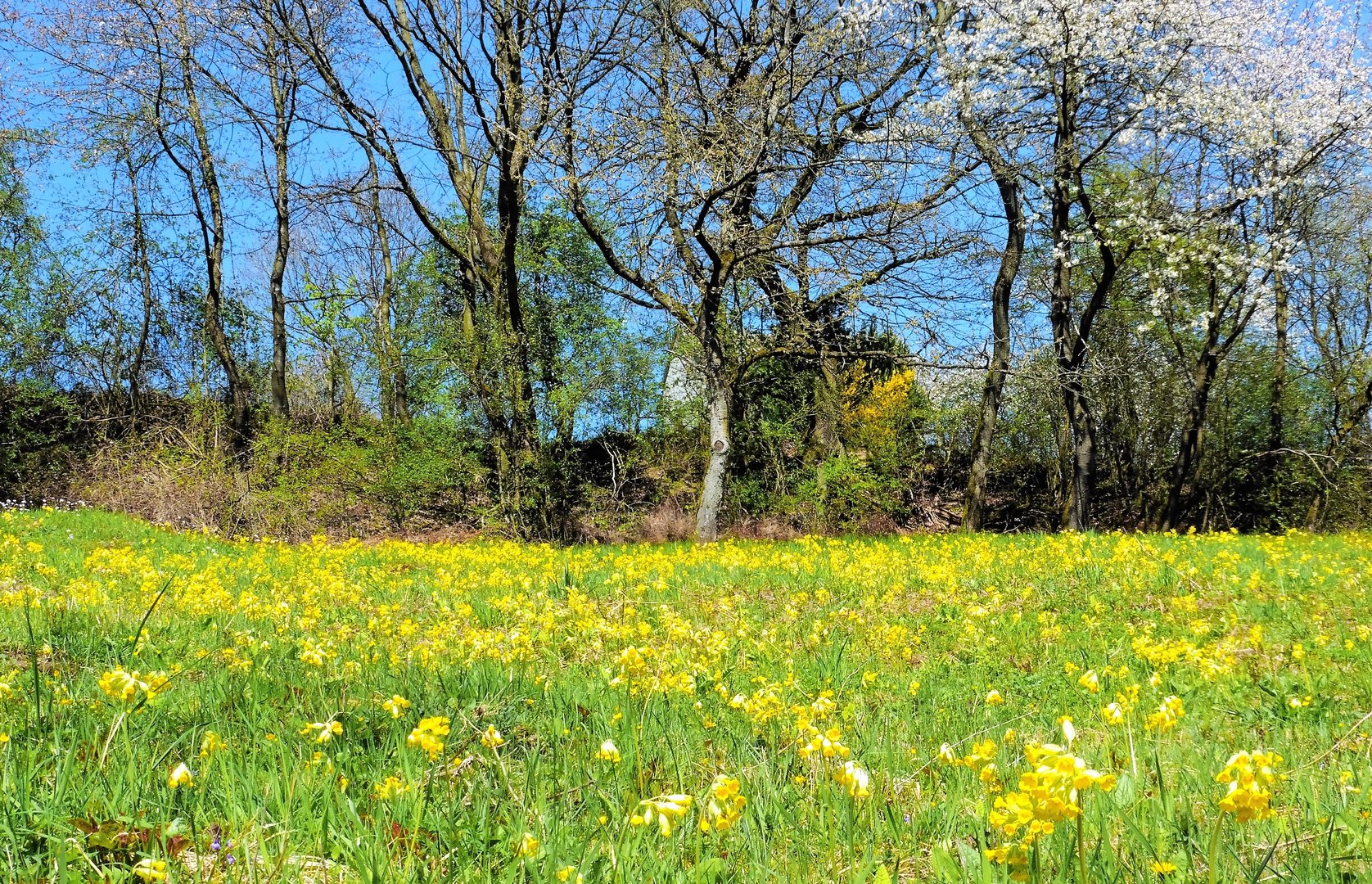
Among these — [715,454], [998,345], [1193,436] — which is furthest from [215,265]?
[1193,436]

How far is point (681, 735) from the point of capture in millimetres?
3146

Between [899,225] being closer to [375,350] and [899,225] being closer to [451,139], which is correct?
[451,139]

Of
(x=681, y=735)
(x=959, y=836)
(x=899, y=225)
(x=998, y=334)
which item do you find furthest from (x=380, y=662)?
(x=998, y=334)

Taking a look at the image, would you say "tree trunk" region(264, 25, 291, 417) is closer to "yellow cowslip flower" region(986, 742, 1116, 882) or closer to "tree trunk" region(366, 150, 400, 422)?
"tree trunk" region(366, 150, 400, 422)

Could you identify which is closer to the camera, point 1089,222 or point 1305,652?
point 1305,652

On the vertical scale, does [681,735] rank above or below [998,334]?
below

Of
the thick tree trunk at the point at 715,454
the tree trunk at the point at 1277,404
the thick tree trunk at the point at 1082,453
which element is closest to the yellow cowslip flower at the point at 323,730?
the thick tree trunk at the point at 715,454

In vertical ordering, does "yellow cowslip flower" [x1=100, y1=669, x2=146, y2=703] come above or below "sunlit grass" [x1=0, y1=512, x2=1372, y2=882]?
above

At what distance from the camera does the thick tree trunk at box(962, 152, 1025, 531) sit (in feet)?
54.7

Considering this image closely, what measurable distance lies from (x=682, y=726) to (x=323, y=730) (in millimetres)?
1495

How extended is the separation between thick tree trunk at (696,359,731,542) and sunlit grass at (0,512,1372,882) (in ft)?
21.3

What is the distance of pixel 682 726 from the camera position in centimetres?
333

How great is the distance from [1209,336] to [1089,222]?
172 inches

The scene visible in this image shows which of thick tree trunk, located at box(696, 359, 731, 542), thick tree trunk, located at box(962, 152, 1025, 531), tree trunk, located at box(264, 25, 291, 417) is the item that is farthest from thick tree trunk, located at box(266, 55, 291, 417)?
thick tree trunk, located at box(962, 152, 1025, 531)
